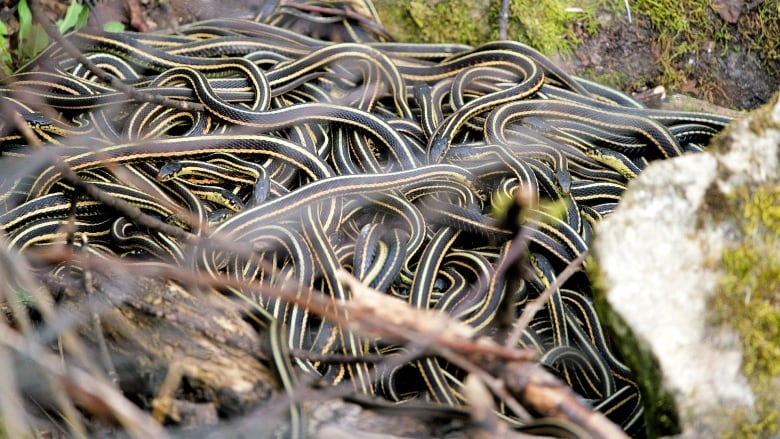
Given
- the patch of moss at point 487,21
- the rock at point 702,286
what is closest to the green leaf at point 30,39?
the patch of moss at point 487,21

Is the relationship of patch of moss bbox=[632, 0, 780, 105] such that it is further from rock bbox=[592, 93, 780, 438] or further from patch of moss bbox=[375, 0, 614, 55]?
rock bbox=[592, 93, 780, 438]

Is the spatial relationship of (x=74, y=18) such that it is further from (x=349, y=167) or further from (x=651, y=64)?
(x=651, y=64)

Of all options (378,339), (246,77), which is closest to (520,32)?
(246,77)

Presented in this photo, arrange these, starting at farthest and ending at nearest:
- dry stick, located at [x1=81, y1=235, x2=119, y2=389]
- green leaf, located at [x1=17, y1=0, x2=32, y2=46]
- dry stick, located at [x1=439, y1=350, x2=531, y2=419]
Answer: green leaf, located at [x1=17, y1=0, x2=32, y2=46], dry stick, located at [x1=81, y1=235, x2=119, y2=389], dry stick, located at [x1=439, y1=350, x2=531, y2=419]

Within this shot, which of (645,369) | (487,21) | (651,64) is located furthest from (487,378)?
(651,64)

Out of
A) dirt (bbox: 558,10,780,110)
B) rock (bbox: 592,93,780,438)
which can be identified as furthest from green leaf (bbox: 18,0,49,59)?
rock (bbox: 592,93,780,438)

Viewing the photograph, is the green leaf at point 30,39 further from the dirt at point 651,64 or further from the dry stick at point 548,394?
the dry stick at point 548,394
